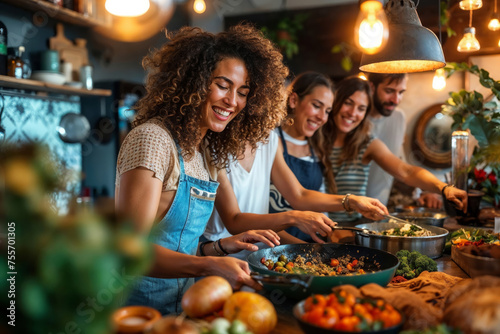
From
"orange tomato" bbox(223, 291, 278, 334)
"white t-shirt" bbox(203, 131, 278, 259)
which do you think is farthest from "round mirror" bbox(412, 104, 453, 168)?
"orange tomato" bbox(223, 291, 278, 334)

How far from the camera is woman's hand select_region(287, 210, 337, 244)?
1924mm

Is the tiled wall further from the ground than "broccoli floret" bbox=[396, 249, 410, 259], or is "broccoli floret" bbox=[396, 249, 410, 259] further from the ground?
the tiled wall

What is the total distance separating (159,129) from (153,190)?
269 millimetres

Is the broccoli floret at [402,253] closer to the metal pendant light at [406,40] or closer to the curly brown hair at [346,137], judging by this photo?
the metal pendant light at [406,40]

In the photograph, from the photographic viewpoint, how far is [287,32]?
19.0 ft

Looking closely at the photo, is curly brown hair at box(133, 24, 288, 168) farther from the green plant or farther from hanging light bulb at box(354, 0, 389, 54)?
the green plant

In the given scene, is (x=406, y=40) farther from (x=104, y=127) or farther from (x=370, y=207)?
(x=104, y=127)

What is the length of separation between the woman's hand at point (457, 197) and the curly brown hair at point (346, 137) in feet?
2.53

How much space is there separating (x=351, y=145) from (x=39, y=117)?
2.66 metres

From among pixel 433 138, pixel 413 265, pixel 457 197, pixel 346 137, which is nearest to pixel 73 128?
pixel 346 137

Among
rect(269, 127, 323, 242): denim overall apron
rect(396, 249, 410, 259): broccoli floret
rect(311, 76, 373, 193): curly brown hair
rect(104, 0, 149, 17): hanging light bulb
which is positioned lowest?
rect(396, 249, 410, 259): broccoli floret

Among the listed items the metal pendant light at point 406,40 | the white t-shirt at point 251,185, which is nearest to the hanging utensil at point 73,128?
the white t-shirt at point 251,185

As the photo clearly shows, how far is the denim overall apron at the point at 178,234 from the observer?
1.70m

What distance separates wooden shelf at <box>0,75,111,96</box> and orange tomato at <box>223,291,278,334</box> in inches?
115
